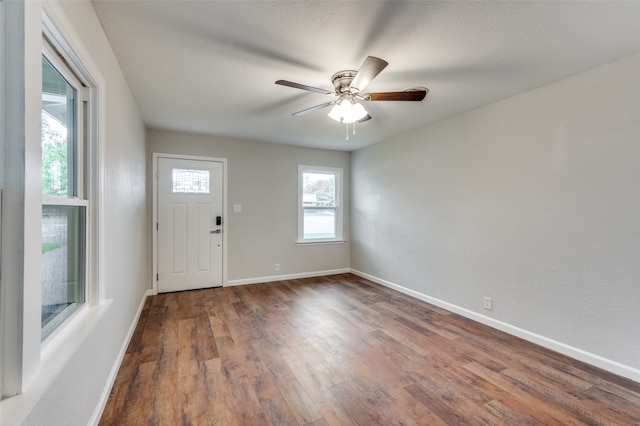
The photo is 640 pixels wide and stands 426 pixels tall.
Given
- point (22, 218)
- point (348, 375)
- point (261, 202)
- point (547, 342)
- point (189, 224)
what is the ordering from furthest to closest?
point (261, 202), point (189, 224), point (547, 342), point (348, 375), point (22, 218)

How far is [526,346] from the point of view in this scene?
251 centimetres

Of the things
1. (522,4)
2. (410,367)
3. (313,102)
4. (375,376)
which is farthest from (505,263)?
(313,102)

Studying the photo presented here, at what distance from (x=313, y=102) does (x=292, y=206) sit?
227 cm

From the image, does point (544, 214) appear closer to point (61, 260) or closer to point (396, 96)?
point (396, 96)

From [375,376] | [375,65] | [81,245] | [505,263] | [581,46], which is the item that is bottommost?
[375,376]

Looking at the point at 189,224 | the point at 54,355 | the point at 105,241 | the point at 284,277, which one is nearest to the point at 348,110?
the point at 105,241

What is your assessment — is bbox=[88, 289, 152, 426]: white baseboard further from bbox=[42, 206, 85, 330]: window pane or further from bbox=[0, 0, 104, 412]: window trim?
bbox=[0, 0, 104, 412]: window trim

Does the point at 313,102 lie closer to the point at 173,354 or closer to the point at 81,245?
the point at 81,245

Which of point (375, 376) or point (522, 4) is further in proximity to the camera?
point (375, 376)

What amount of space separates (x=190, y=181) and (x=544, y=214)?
4.37 metres

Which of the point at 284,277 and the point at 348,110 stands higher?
the point at 348,110

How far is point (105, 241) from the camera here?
1.75 metres

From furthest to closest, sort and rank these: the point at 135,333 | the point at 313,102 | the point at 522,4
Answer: the point at 313,102, the point at 135,333, the point at 522,4

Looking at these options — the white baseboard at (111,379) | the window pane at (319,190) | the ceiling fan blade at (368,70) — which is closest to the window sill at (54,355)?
the white baseboard at (111,379)
